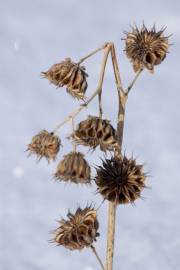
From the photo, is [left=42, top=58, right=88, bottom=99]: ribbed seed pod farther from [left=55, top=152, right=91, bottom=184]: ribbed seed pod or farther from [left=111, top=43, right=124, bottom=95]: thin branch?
[left=55, top=152, right=91, bottom=184]: ribbed seed pod

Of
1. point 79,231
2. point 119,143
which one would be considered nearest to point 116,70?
point 119,143

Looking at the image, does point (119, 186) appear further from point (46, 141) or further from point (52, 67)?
point (52, 67)

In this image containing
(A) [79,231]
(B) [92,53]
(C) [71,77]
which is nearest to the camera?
(A) [79,231]

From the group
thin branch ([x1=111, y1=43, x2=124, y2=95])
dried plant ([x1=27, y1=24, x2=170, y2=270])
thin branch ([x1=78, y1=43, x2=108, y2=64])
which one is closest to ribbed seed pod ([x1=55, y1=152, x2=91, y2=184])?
dried plant ([x1=27, y1=24, x2=170, y2=270])

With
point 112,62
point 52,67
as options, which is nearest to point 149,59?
point 112,62

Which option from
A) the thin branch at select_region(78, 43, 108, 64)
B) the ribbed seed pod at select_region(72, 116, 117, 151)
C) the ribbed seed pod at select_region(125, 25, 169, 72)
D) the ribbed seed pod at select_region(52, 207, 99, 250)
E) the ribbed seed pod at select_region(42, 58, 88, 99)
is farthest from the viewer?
the ribbed seed pod at select_region(125, 25, 169, 72)

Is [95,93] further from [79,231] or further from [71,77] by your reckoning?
[79,231]

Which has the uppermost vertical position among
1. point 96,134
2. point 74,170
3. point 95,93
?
point 95,93
